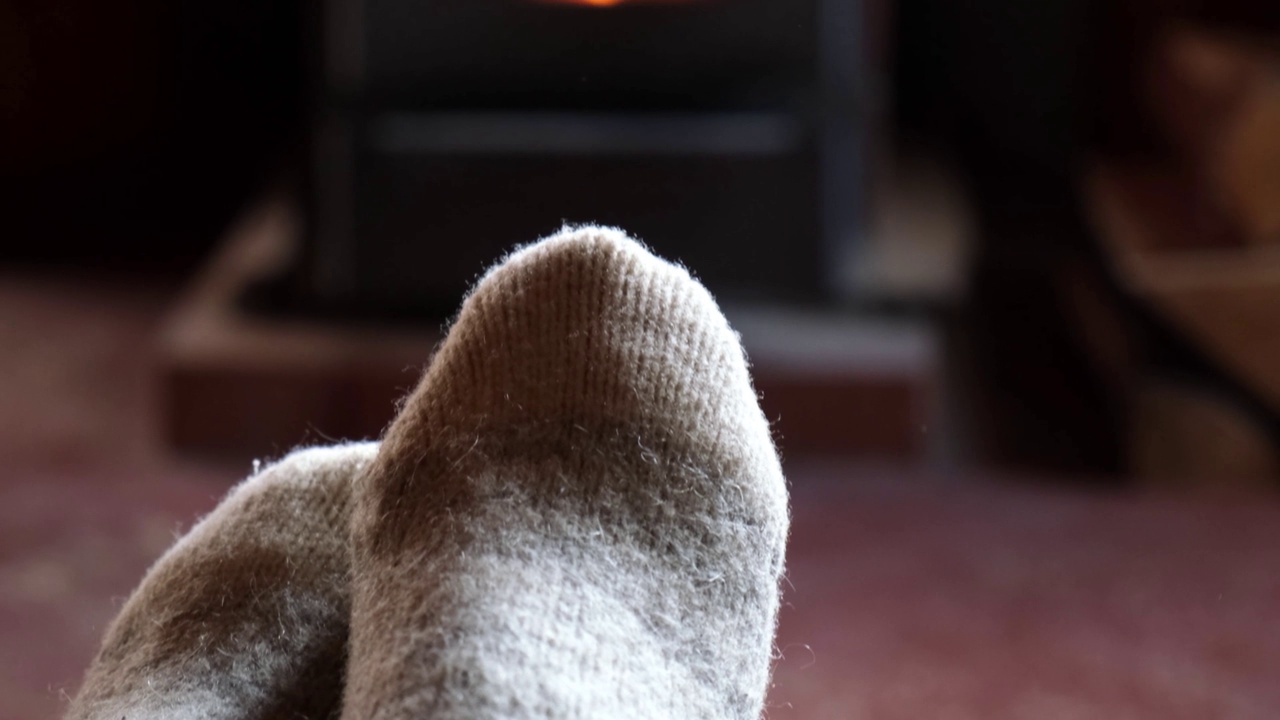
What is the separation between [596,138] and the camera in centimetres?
117

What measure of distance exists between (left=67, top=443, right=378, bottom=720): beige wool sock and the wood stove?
713 millimetres

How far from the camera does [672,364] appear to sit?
0.36 m

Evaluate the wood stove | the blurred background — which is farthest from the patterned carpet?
the wood stove

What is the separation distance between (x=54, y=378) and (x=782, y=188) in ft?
2.56

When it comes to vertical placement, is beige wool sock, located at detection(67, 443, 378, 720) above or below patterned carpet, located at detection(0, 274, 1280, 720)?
above

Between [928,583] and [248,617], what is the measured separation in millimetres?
744

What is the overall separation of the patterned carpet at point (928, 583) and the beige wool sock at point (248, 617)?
0.42 m

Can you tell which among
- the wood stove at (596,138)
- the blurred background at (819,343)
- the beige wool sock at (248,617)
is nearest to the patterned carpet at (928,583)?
the blurred background at (819,343)

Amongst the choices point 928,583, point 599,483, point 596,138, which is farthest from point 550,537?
point 596,138

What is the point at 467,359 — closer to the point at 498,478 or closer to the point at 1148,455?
the point at 498,478

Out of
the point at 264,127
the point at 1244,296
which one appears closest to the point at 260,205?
the point at 264,127

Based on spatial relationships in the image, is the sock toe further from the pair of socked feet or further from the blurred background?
the blurred background

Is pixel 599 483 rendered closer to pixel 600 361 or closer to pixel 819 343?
pixel 600 361

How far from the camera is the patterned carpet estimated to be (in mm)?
920
